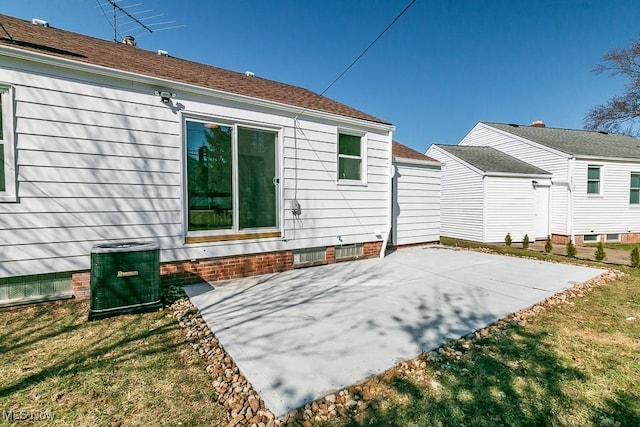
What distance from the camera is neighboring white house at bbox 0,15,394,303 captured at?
12.6 feet

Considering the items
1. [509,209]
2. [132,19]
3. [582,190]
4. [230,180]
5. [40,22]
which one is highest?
[132,19]

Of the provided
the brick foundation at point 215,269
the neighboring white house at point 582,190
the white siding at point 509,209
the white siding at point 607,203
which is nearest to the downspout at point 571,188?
the neighboring white house at point 582,190

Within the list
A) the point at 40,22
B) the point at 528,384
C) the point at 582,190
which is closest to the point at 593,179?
the point at 582,190

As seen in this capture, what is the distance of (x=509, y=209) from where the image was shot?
12.1 metres

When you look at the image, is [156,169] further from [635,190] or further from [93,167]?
[635,190]

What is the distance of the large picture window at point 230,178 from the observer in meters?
5.05

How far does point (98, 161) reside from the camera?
4254mm

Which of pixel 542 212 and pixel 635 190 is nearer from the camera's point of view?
pixel 542 212

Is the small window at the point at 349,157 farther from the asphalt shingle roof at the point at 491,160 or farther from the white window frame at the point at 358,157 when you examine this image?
the asphalt shingle roof at the point at 491,160

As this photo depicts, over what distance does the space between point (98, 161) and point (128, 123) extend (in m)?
0.73

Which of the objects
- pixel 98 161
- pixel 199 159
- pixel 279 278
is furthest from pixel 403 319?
pixel 98 161

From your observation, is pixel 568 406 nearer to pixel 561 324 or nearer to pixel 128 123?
pixel 561 324

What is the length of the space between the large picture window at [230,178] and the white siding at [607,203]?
13.1 metres

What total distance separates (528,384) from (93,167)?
18.9 feet
